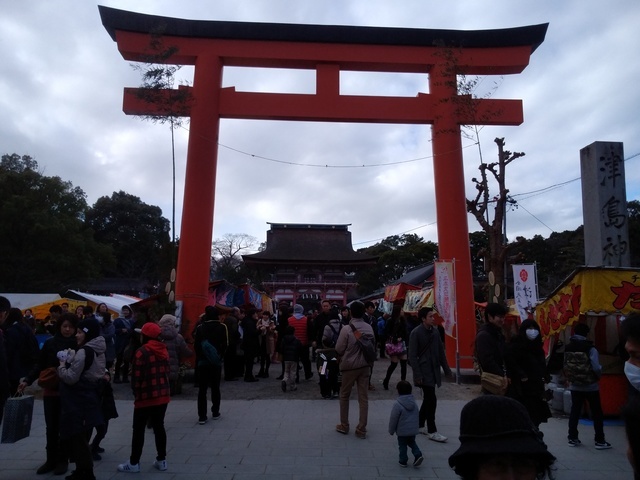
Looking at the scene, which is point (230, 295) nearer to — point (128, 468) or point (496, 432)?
point (128, 468)

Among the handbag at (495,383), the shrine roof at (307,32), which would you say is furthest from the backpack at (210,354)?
the shrine roof at (307,32)

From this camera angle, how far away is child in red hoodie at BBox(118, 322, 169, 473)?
188 inches

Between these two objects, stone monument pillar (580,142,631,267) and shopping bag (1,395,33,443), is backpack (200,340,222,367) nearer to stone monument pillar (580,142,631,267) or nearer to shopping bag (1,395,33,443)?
shopping bag (1,395,33,443)

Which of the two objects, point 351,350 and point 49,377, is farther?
point 351,350

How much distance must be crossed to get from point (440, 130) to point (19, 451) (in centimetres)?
1005

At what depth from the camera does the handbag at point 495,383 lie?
14.9 ft

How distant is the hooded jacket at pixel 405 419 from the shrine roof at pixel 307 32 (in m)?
9.21

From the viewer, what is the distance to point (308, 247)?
3372 cm

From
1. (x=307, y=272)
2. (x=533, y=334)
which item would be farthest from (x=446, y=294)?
(x=307, y=272)

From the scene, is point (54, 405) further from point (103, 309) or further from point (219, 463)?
point (103, 309)

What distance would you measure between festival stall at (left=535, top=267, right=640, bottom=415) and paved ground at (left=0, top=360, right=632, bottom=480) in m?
0.64

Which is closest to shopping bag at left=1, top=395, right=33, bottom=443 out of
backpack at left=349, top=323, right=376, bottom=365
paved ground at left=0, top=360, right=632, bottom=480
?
paved ground at left=0, top=360, right=632, bottom=480

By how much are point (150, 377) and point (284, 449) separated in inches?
70.5

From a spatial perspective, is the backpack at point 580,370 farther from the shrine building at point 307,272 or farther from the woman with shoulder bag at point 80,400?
the shrine building at point 307,272
